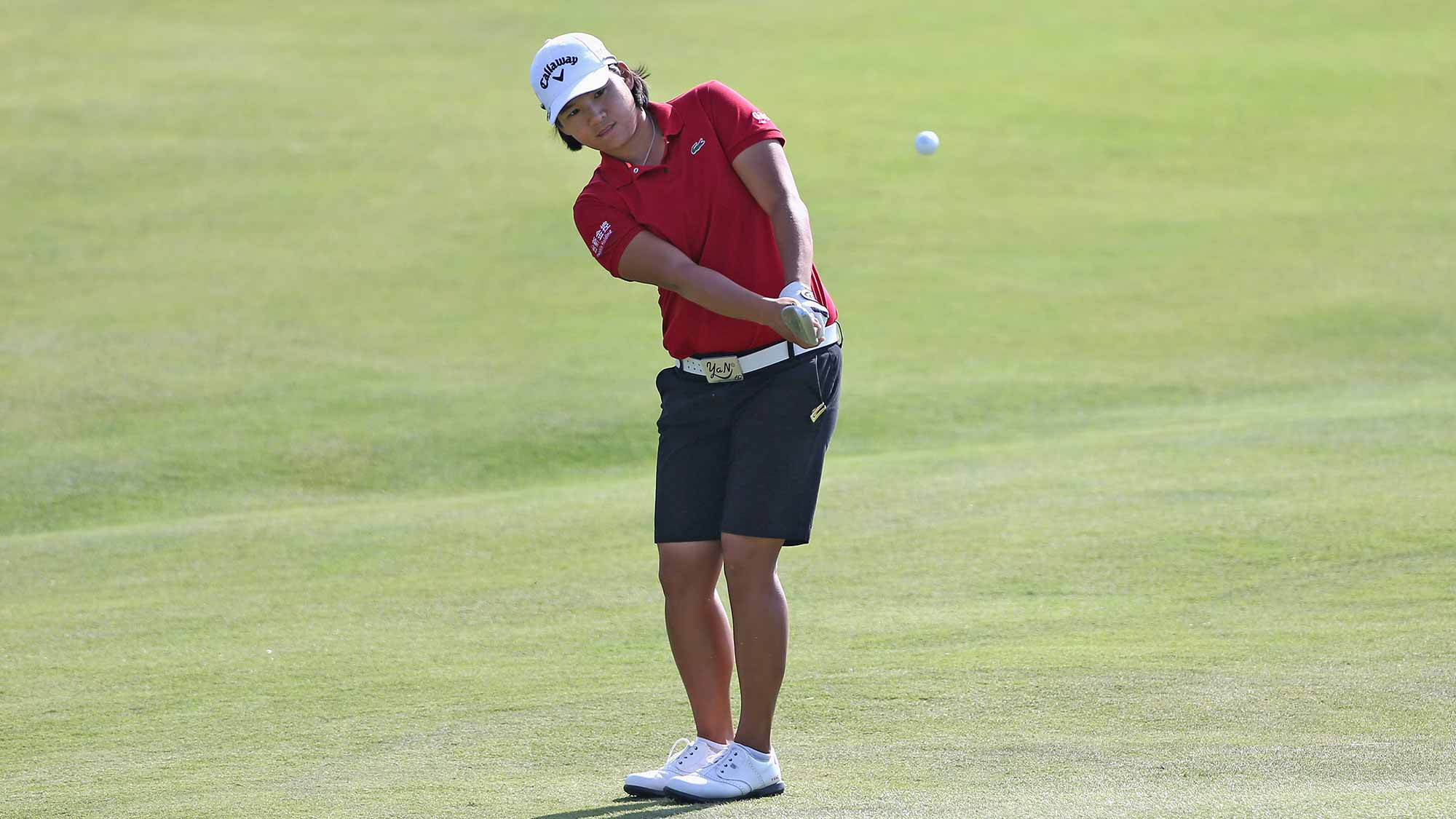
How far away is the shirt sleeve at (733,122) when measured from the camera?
395 cm

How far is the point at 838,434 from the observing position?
37.0 feet

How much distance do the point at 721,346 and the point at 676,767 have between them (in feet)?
3.36

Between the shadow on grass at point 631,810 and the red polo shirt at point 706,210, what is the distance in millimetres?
1080

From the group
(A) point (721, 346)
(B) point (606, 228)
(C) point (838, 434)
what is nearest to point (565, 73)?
(B) point (606, 228)

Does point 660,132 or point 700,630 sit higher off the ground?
point 660,132

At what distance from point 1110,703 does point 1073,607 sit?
1.44m

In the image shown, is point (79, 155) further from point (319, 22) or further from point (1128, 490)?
point (1128, 490)

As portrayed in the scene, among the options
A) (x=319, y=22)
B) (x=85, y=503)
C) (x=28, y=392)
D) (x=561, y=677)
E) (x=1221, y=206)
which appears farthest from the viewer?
(x=319, y=22)

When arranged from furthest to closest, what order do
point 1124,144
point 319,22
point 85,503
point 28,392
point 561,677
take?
point 319,22 < point 1124,144 < point 28,392 < point 85,503 < point 561,677

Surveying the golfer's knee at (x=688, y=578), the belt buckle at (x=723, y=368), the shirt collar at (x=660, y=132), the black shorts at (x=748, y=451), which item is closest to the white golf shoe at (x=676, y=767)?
the golfer's knee at (x=688, y=578)

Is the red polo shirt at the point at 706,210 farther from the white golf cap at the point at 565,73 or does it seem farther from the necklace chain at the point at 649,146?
the white golf cap at the point at 565,73

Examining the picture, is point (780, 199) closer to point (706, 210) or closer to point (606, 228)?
point (706, 210)

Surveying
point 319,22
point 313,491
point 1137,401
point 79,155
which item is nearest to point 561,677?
point 313,491

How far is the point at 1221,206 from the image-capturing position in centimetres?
1725
